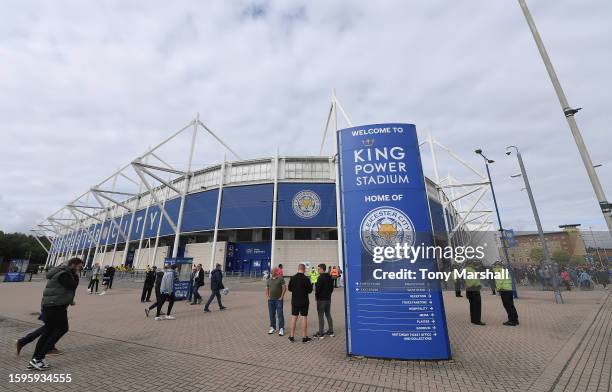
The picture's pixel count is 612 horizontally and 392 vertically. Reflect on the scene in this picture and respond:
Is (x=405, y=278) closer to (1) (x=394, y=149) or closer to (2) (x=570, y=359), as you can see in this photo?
(1) (x=394, y=149)

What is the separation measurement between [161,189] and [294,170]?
28881mm

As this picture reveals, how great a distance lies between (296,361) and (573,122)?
766cm

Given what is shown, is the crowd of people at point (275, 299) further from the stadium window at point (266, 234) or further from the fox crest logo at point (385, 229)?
the stadium window at point (266, 234)

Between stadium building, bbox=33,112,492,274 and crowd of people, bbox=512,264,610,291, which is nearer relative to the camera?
crowd of people, bbox=512,264,610,291

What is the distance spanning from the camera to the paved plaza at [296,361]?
428 centimetres

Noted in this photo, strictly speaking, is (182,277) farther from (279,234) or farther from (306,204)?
(279,234)

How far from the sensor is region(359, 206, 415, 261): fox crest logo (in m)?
5.80

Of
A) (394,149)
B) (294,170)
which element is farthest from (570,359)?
(294,170)

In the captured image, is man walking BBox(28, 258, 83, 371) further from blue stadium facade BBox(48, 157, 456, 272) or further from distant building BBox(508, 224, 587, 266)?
distant building BBox(508, 224, 587, 266)

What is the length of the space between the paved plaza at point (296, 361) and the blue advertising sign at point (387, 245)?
0.43m

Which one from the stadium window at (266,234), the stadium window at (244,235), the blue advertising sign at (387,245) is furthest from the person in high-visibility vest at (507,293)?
the stadium window at (244,235)

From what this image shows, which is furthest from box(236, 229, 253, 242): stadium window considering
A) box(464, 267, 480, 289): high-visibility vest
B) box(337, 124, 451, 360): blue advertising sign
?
box(337, 124, 451, 360): blue advertising sign

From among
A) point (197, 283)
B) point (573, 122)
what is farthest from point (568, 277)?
point (197, 283)

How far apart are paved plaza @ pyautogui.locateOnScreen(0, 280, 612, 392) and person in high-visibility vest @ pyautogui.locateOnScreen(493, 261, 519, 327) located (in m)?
0.28
